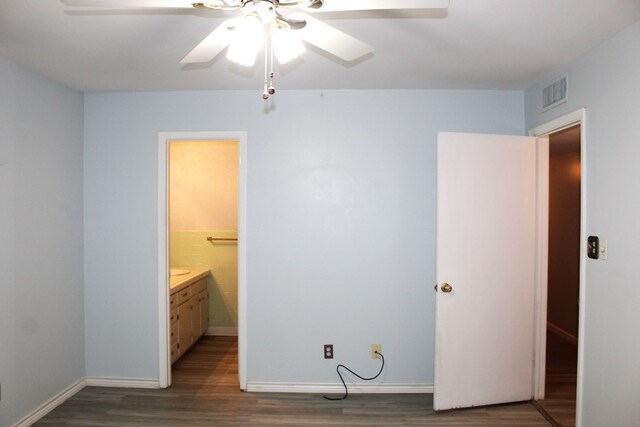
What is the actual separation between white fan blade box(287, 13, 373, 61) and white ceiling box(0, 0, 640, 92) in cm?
36

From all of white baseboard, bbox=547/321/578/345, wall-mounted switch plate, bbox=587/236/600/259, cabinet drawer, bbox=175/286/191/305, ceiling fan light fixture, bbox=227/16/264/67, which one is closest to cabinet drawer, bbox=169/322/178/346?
cabinet drawer, bbox=175/286/191/305

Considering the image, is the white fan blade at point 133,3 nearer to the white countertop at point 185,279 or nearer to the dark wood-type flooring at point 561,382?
the white countertop at point 185,279

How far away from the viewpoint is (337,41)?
1.38 meters

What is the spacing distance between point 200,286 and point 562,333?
422 centimetres

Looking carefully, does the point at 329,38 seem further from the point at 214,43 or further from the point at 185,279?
the point at 185,279

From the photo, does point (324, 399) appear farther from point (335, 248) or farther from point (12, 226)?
point (12, 226)

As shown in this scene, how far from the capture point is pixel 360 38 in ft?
6.39

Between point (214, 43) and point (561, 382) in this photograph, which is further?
point (561, 382)

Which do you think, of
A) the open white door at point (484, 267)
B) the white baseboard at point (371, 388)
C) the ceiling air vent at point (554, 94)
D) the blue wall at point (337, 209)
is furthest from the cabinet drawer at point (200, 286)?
the ceiling air vent at point (554, 94)

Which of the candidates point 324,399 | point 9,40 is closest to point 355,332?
point 324,399

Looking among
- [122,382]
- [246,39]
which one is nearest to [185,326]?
[122,382]

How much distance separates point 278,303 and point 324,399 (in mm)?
815

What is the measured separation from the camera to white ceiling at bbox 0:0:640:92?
1688mm

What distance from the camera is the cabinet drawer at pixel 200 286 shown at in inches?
145
